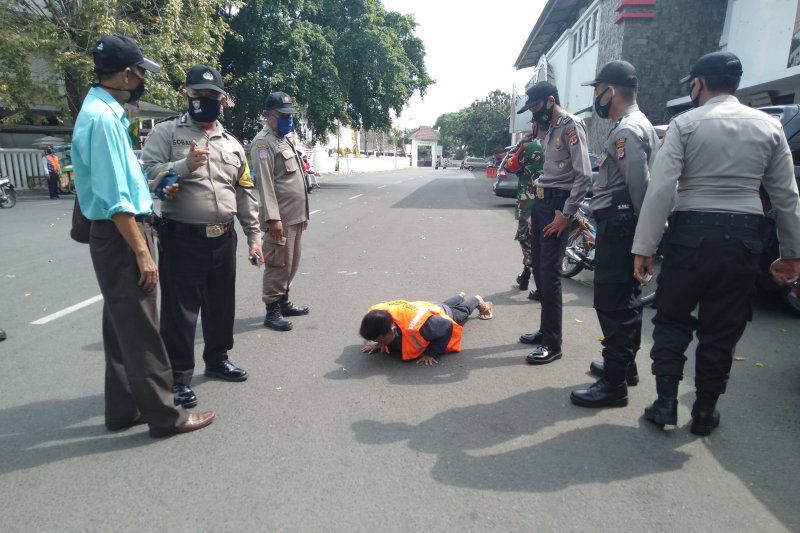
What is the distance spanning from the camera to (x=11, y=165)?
19.5 m

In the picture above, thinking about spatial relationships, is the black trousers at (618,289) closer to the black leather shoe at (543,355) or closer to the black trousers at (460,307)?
the black leather shoe at (543,355)

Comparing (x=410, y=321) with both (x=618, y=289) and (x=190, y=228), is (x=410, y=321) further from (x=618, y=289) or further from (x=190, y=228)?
(x=190, y=228)

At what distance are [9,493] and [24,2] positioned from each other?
19.4 metres

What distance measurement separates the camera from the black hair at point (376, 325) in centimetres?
409

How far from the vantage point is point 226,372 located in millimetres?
3969

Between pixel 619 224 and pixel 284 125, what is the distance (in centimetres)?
303

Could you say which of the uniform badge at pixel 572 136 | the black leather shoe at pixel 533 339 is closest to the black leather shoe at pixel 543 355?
the black leather shoe at pixel 533 339

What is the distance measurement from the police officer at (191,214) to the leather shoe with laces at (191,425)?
0.27 metres

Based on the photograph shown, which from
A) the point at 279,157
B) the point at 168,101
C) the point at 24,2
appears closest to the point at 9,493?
the point at 279,157

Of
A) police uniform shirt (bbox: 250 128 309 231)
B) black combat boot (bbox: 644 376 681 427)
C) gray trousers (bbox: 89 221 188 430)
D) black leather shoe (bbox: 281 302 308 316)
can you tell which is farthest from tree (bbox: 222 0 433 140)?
black combat boot (bbox: 644 376 681 427)

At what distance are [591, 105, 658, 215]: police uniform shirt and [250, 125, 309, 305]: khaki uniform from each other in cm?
275

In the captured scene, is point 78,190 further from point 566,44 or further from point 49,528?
point 566,44

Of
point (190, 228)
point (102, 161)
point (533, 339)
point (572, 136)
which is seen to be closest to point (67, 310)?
point (190, 228)

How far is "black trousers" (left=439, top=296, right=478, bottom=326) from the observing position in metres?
5.04
